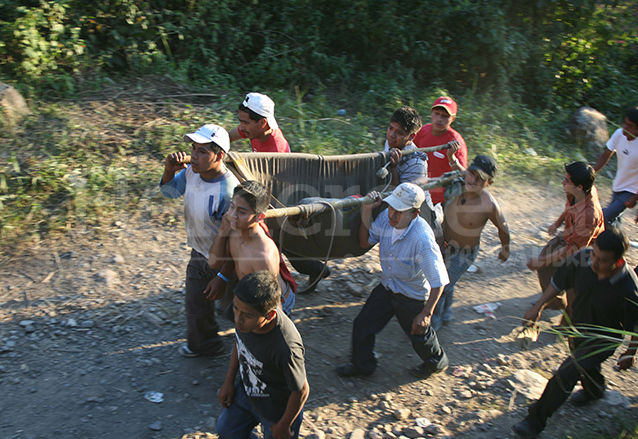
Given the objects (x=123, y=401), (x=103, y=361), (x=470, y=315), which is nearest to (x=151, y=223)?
(x=103, y=361)

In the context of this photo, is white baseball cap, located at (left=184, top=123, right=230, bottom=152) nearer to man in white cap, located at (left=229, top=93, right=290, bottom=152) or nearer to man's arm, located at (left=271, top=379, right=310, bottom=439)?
man in white cap, located at (left=229, top=93, right=290, bottom=152)

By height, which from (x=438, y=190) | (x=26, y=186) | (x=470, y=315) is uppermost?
(x=438, y=190)

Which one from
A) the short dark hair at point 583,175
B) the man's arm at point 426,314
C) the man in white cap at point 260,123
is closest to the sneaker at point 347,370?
the man's arm at point 426,314

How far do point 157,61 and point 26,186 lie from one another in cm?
275

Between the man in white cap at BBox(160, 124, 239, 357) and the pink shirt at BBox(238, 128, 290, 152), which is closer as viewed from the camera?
the man in white cap at BBox(160, 124, 239, 357)

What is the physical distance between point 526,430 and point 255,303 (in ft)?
6.69

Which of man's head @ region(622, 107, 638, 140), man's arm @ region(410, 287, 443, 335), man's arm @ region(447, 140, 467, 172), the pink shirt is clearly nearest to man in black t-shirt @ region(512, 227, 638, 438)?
man's arm @ region(410, 287, 443, 335)

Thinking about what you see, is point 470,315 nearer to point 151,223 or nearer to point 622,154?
point 622,154

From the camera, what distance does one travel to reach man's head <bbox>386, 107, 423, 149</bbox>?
13.3 ft

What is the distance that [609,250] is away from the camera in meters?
3.03

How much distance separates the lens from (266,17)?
25.6 feet

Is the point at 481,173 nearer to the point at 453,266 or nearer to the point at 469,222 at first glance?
the point at 469,222

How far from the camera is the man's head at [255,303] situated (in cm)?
233

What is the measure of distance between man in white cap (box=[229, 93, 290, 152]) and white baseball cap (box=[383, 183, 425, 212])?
119 cm
